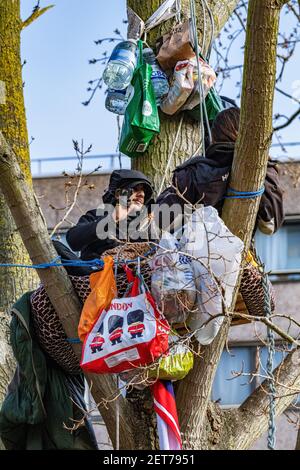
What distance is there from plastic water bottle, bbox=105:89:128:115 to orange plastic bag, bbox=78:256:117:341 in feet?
5.20

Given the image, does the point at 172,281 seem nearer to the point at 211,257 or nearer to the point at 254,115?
the point at 211,257

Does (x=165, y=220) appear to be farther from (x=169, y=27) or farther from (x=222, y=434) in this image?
(x=169, y=27)

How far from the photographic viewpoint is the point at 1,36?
22.8ft

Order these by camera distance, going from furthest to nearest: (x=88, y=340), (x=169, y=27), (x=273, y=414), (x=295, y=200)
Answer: (x=295, y=200), (x=169, y=27), (x=273, y=414), (x=88, y=340)

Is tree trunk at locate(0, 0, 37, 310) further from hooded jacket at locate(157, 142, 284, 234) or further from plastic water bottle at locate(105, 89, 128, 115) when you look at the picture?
hooded jacket at locate(157, 142, 284, 234)

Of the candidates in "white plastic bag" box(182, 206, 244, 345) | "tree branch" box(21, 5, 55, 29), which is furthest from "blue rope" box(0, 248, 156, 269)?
"tree branch" box(21, 5, 55, 29)

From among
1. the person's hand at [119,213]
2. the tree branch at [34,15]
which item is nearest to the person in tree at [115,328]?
the person's hand at [119,213]

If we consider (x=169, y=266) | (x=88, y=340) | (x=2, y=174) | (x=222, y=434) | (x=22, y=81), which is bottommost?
(x=222, y=434)

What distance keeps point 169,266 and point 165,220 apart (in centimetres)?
44

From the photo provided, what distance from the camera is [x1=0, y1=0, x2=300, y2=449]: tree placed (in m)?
4.97

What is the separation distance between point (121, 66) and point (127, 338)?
197cm

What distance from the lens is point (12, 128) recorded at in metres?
6.82

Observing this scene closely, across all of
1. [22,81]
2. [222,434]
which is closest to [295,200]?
Answer: [22,81]

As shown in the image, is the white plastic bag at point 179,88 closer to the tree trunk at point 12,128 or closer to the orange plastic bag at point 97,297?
the tree trunk at point 12,128
